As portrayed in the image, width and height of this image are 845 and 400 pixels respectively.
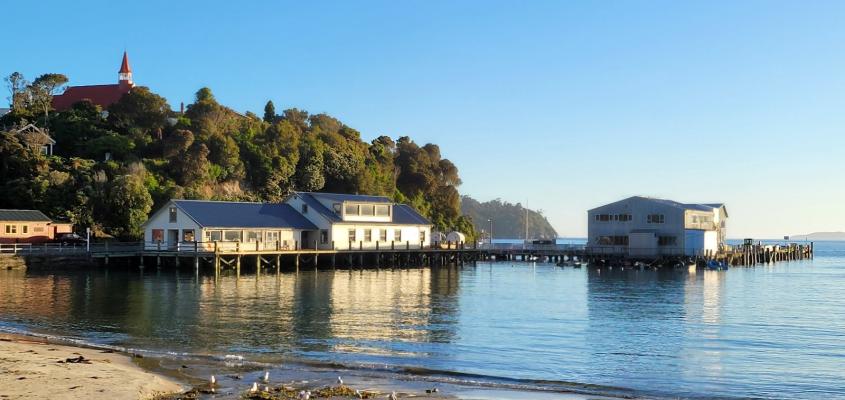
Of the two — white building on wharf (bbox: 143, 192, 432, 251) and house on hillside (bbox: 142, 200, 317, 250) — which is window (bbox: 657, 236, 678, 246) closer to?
white building on wharf (bbox: 143, 192, 432, 251)

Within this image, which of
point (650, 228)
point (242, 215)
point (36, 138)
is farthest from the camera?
point (36, 138)

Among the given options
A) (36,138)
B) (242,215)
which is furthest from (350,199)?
(36,138)

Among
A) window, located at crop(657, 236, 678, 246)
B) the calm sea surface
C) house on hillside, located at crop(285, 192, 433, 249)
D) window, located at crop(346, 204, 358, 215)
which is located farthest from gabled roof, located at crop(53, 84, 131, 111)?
window, located at crop(657, 236, 678, 246)

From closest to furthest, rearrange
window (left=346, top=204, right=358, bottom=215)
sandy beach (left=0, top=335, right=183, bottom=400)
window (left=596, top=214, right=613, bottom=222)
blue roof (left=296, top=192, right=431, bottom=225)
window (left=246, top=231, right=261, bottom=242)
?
sandy beach (left=0, top=335, right=183, bottom=400) < window (left=246, top=231, right=261, bottom=242) < blue roof (left=296, top=192, right=431, bottom=225) < window (left=346, top=204, right=358, bottom=215) < window (left=596, top=214, right=613, bottom=222)

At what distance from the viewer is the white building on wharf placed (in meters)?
64.6

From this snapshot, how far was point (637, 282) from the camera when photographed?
6150cm

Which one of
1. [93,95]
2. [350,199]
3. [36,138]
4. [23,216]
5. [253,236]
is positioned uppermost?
[93,95]

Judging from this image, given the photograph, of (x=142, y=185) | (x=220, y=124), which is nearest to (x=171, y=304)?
(x=142, y=185)

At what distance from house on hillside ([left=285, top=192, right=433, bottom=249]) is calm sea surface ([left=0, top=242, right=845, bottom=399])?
12.7 m

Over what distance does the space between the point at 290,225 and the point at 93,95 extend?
50.9 meters

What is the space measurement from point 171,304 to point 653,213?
52153 millimetres

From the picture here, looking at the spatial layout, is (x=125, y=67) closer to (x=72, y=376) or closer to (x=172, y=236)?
(x=172, y=236)

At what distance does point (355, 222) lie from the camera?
246 feet

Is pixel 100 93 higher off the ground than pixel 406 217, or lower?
higher
